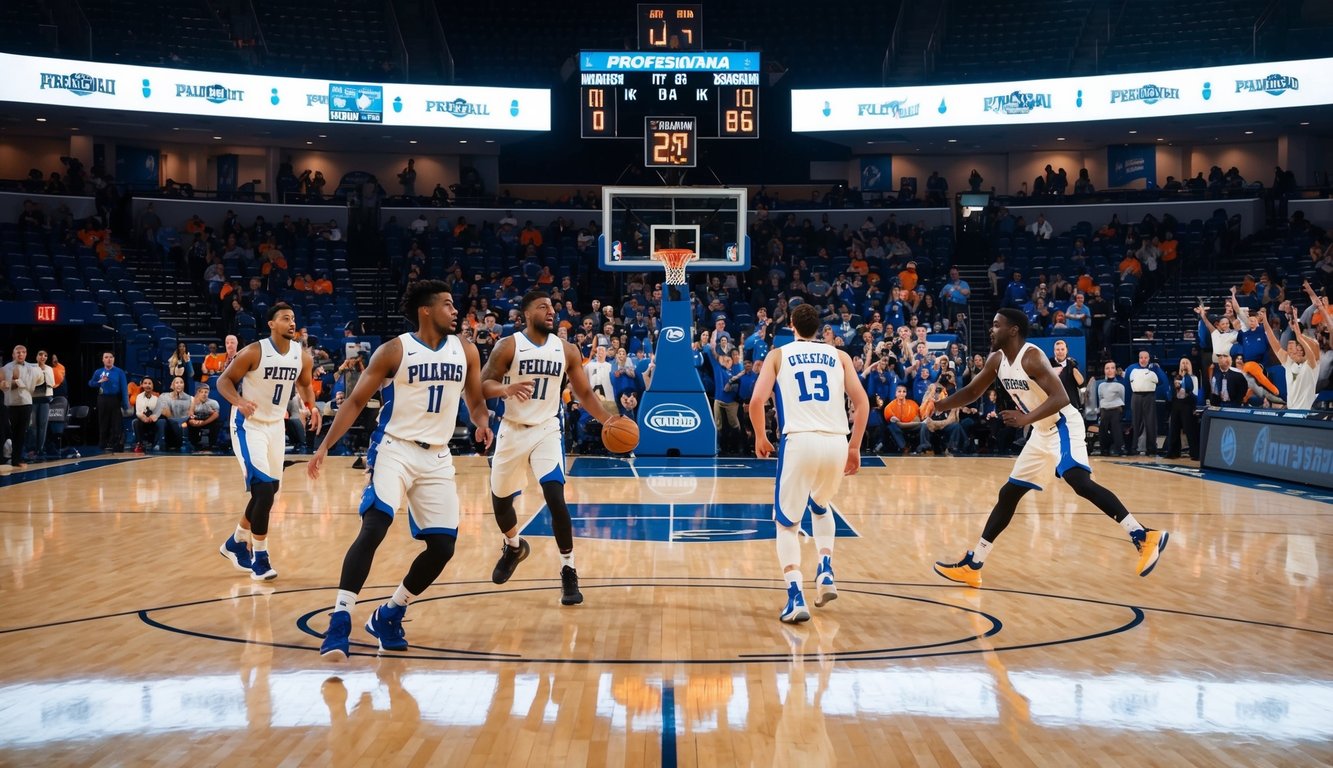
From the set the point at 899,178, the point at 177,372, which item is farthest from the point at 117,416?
the point at 899,178

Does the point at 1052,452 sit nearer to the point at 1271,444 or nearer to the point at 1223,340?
the point at 1271,444

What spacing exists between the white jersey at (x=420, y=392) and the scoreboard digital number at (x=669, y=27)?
1749 cm

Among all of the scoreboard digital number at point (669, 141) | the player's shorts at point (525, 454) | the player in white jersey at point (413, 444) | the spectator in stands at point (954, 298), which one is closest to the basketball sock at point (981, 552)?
the player's shorts at point (525, 454)

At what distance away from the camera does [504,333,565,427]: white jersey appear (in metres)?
7.84

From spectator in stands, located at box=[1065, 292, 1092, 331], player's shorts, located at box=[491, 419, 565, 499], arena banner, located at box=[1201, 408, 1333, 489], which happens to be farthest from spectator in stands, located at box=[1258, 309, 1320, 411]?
player's shorts, located at box=[491, 419, 565, 499]

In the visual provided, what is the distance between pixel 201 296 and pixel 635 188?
1292 centimetres

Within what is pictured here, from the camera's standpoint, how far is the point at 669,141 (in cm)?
2011

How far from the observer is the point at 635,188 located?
20219mm

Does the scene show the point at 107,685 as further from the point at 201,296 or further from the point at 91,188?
the point at 91,188

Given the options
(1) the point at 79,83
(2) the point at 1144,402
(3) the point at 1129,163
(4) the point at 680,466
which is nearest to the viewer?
(4) the point at 680,466

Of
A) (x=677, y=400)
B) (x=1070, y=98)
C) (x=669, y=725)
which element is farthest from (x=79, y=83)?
(x=669, y=725)

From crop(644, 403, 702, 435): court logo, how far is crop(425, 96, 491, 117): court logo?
14707 millimetres

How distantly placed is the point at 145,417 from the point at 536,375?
15.5 metres

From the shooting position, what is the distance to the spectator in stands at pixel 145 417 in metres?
20.9
